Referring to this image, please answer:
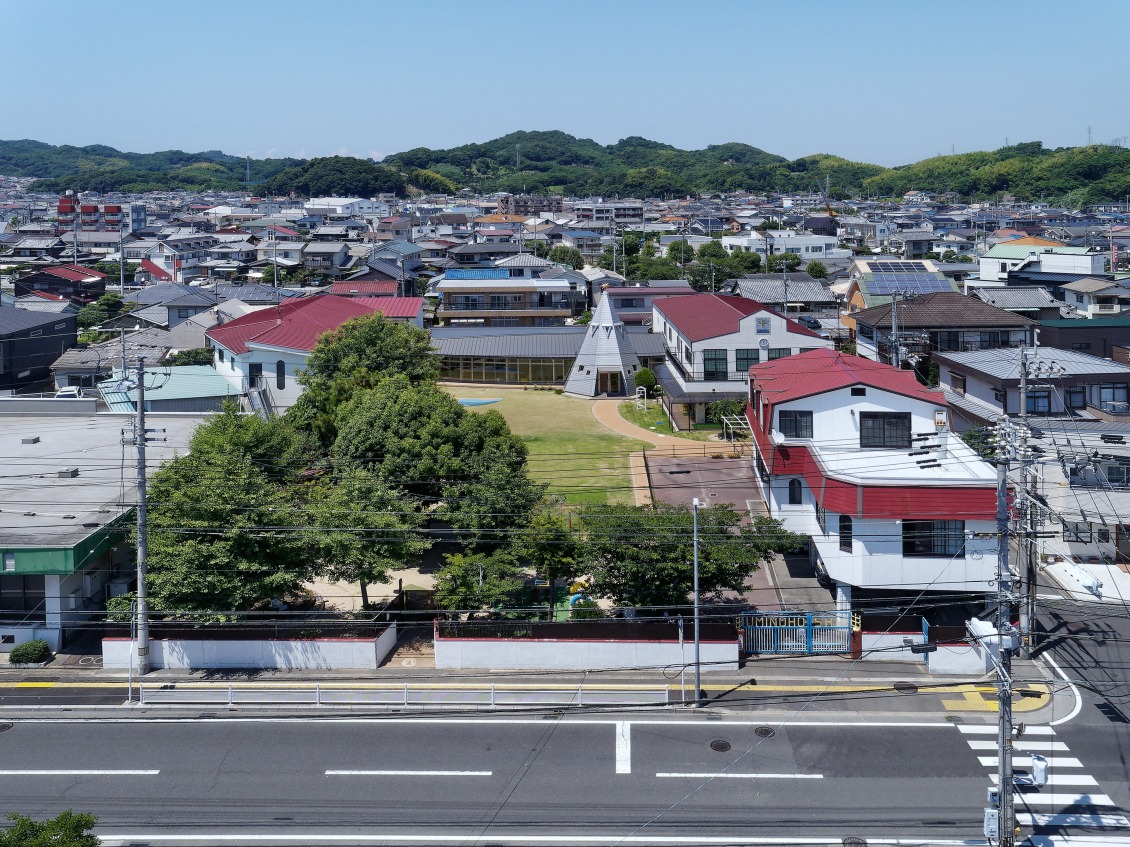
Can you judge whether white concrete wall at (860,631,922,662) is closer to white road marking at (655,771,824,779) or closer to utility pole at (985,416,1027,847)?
white road marking at (655,771,824,779)

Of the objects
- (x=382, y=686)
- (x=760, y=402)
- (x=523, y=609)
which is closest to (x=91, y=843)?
(x=382, y=686)

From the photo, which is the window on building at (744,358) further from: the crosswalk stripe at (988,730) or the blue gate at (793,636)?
the crosswalk stripe at (988,730)

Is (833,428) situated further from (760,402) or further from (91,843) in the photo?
(91,843)

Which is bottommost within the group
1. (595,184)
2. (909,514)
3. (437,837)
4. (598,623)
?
(437,837)

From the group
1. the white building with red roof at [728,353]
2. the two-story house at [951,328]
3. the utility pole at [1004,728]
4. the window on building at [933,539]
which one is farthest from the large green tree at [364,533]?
the two-story house at [951,328]

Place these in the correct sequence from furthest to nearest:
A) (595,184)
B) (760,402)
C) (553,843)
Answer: (595,184) < (760,402) < (553,843)

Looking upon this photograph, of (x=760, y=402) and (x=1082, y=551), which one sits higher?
(x=760, y=402)

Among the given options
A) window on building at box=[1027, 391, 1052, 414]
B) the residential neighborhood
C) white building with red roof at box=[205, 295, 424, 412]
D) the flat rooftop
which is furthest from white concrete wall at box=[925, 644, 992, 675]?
white building with red roof at box=[205, 295, 424, 412]

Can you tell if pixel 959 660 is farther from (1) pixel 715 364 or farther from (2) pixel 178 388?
(2) pixel 178 388
